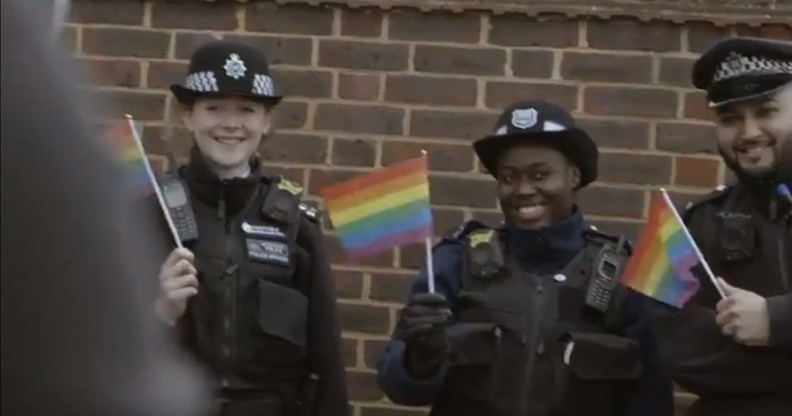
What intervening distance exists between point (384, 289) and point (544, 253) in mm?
1100

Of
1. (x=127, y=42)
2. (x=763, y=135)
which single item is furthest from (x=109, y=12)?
(x=763, y=135)

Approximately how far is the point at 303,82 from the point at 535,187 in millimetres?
1282

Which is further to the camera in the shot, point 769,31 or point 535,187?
point 769,31

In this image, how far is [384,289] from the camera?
4598 mm

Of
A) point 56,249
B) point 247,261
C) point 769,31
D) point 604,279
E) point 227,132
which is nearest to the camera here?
point 56,249

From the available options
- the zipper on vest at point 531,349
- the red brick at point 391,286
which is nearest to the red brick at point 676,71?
the red brick at point 391,286

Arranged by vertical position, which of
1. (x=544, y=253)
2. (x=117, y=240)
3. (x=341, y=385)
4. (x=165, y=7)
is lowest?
(x=341, y=385)

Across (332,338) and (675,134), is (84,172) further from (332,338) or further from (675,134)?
(675,134)

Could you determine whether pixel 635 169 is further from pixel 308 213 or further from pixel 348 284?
pixel 308 213

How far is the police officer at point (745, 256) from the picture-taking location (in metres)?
3.22

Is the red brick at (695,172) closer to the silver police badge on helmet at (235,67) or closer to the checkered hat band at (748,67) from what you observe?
the checkered hat band at (748,67)

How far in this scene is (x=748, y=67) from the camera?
3.46m

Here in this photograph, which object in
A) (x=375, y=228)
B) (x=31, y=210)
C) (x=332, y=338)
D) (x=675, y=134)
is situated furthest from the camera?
(x=675, y=134)

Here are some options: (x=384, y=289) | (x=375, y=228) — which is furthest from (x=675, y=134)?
(x=375, y=228)
